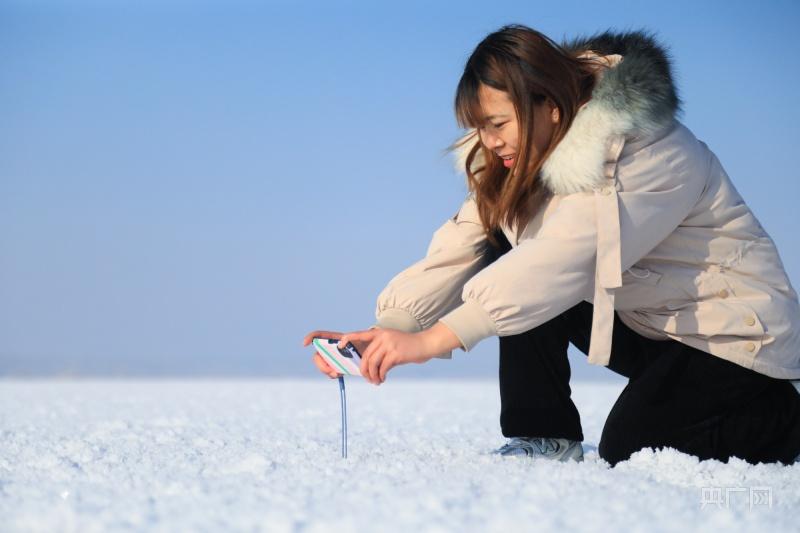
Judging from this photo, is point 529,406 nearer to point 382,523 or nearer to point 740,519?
point 740,519

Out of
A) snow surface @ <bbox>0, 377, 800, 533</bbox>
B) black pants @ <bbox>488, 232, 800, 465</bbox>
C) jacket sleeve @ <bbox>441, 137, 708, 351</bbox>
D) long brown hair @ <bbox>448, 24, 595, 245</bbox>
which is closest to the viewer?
snow surface @ <bbox>0, 377, 800, 533</bbox>

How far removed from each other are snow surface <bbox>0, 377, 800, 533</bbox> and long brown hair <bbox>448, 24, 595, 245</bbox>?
59 cm

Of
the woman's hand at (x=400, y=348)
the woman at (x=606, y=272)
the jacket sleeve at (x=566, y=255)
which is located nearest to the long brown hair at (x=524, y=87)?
the woman at (x=606, y=272)

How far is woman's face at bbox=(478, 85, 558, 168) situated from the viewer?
1.84 m

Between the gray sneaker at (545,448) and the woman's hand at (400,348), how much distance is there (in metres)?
0.45

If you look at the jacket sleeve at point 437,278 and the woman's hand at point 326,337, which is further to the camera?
the jacket sleeve at point 437,278


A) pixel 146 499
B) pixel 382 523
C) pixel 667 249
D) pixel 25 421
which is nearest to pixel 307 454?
pixel 146 499

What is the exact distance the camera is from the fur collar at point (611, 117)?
173 centimetres

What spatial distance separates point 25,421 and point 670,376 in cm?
216

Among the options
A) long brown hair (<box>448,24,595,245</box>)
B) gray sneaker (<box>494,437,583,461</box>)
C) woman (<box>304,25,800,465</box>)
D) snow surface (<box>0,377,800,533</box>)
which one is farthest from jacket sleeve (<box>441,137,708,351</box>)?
gray sneaker (<box>494,437,583,461</box>)

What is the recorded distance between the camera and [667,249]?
1.90m

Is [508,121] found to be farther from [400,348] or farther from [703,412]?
[703,412]

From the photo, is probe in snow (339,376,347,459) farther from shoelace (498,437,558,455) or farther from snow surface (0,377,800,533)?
shoelace (498,437,558,455)

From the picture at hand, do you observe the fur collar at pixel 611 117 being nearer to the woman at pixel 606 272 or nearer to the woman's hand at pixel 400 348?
the woman at pixel 606 272
